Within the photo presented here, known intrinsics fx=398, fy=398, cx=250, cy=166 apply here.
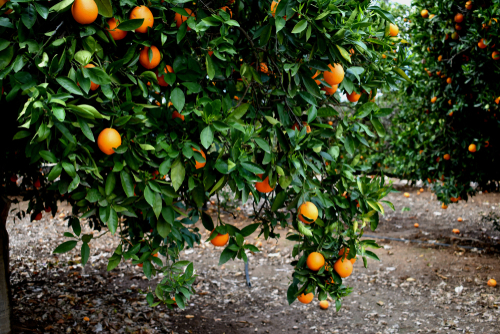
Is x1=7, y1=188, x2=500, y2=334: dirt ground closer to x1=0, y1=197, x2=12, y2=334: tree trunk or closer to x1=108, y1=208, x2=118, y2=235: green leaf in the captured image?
x1=0, y1=197, x2=12, y2=334: tree trunk

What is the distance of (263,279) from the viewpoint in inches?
193

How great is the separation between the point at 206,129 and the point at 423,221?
6.91m

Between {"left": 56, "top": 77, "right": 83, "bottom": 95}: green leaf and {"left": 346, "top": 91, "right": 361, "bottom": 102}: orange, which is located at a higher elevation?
{"left": 56, "top": 77, "right": 83, "bottom": 95}: green leaf

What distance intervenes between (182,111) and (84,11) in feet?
1.51

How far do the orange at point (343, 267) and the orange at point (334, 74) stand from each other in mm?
832

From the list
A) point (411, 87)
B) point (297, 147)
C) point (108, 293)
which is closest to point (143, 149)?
point (297, 147)

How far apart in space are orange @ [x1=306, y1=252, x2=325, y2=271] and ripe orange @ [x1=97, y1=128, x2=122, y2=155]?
0.99 m

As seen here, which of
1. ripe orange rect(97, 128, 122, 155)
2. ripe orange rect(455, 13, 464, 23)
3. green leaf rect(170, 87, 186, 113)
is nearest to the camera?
ripe orange rect(97, 128, 122, 155)

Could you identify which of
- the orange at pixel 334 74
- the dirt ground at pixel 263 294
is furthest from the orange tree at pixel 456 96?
the orange at pixel 334 74

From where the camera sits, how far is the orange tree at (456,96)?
13.5 feet

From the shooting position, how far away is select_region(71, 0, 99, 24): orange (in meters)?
1.28

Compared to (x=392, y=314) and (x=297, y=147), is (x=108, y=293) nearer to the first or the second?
(x=392, y=314)

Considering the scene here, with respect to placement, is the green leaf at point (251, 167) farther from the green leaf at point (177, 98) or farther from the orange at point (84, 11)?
the orange at point (84, 11)

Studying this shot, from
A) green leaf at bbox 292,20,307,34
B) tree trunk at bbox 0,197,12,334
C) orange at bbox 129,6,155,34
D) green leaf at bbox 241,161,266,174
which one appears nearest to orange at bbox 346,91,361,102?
green leaf at bbox 292,20,307,34
